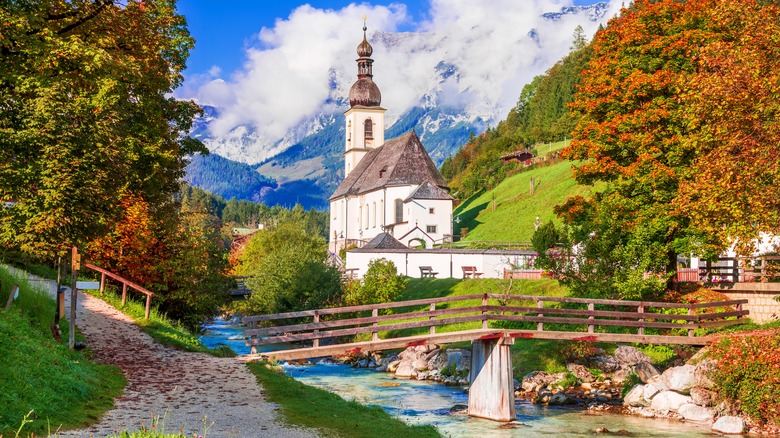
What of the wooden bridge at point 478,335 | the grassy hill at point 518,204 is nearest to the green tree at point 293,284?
the wooden bridge at point 478,335

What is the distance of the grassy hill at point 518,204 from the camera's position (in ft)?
240

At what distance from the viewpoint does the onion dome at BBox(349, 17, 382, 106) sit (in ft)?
353

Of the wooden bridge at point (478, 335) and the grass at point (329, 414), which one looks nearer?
the grass at point (329, 414)

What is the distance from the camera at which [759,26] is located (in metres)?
21.2

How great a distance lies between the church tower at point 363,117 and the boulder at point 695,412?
86083 millimetres

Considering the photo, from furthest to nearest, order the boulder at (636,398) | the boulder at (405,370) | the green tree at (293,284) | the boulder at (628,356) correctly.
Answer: the green tree at (293,284), the boulder at (405,370), the boulder at (628,356), the boulder at (636,398)

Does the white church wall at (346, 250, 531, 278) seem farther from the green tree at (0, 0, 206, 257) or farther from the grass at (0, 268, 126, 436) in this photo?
the grass at (0, 268, 126, 436)

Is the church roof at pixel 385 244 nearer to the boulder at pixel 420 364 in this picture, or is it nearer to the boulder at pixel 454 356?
the boulder at pixel 454 356

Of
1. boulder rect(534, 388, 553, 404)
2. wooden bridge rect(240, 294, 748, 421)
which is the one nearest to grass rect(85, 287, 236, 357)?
wooden bridge rect(240, 294, 748, 421)

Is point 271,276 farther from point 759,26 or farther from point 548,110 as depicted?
point 548,110

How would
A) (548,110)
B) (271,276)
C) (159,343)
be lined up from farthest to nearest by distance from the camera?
1. (548,110)
2. (271,276)
3. (159,343)

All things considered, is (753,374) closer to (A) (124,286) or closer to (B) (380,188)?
(A) (124,286)

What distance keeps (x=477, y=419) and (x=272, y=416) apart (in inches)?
358

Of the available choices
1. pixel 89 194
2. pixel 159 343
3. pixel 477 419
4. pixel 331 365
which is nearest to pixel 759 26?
pixel 477 419
